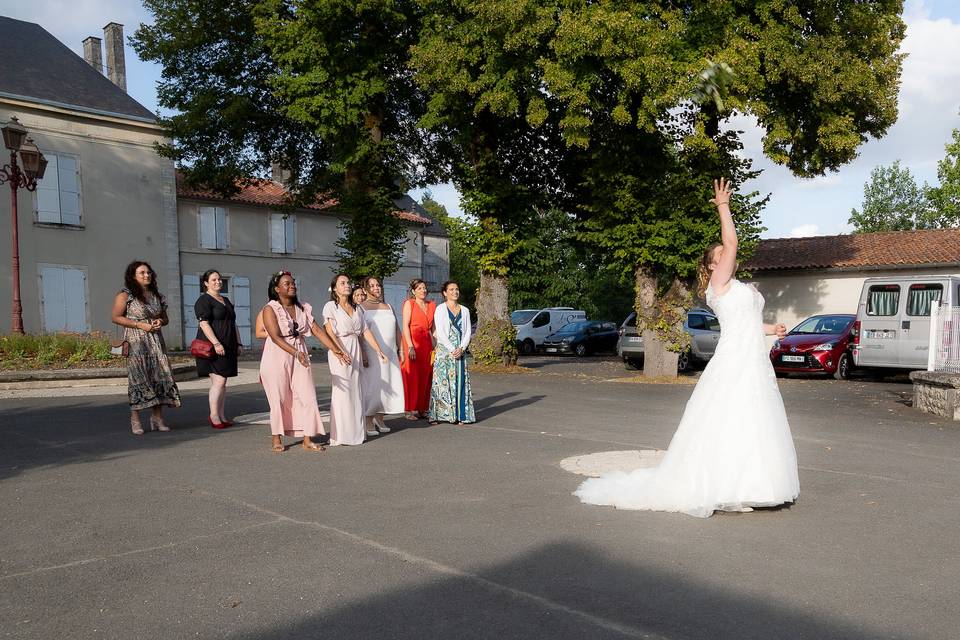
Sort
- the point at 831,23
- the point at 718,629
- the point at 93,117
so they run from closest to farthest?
1. the point at 718,629
2. the point at 831,23
3. the point at 93,117

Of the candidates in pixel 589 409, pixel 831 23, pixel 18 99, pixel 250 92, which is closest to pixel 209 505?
pixel 589 409

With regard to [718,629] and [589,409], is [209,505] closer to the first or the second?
[718,629]

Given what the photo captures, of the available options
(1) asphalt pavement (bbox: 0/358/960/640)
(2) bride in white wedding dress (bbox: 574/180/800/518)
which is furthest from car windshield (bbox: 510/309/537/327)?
(2) bride in white wedding dress (bbox: 574/180/800/518)

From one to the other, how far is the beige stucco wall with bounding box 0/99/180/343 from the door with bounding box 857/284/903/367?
23892mm

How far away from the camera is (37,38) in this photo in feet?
94.2

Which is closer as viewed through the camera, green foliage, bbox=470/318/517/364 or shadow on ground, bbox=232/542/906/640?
shadow on ground, bbox=232/542/906/640

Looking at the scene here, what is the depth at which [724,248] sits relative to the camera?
538 centimetres

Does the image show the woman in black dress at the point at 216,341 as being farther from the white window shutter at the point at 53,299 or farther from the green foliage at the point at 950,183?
the green foliage at the point at 950,183

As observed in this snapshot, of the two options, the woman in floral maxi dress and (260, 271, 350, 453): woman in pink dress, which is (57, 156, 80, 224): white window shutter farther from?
(260, 271, 350, 453): woman in pink dress

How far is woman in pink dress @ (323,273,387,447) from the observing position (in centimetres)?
816

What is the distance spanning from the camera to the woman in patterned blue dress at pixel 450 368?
984cm

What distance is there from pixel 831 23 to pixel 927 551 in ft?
48.3

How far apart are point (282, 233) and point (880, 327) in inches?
992

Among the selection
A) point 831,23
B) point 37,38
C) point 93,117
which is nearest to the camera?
point 831,23
